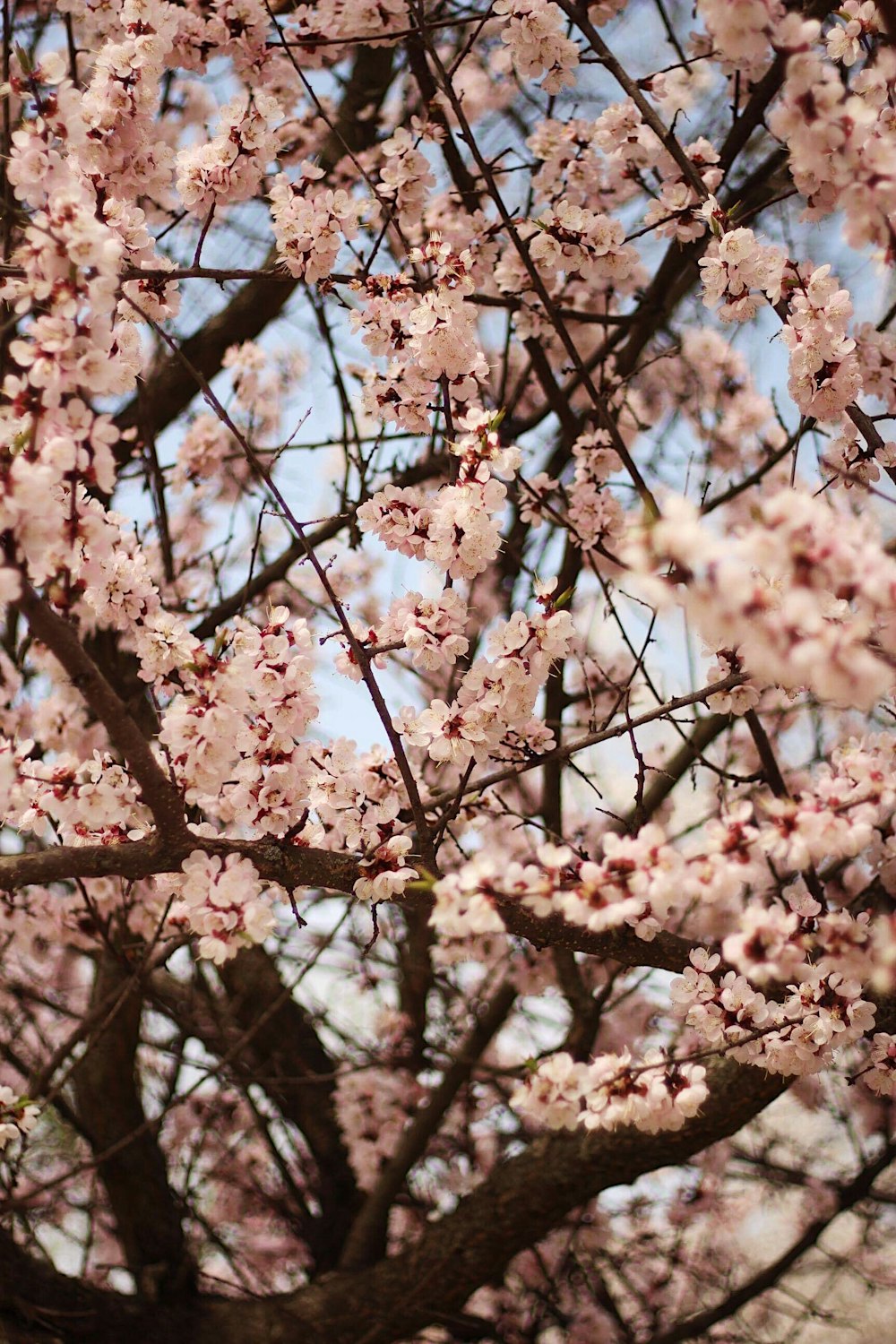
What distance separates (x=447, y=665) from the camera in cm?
307

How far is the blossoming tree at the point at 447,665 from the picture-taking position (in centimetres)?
158

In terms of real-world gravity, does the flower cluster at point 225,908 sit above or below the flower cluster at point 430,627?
below

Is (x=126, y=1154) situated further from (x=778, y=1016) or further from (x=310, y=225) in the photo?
(x=310, y=225)

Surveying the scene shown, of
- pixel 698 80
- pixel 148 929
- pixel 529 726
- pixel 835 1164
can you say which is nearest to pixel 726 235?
pixel 529 726

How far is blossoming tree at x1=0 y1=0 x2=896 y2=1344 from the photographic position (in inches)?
62.1

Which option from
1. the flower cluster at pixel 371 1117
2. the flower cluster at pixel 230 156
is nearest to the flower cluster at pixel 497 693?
the flower cluster at pixel 230 156

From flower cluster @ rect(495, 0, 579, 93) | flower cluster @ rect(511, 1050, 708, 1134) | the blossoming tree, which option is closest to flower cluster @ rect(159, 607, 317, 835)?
the blossoming tree

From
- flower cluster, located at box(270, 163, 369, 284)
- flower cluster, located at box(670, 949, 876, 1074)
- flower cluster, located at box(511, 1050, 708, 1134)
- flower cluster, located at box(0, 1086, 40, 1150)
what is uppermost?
flower cluster, located at box(270, 163, 369, 284)

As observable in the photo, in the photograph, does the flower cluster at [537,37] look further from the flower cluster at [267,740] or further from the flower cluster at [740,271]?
the flower cluster at [267,740]

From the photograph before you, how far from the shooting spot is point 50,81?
1863 mm

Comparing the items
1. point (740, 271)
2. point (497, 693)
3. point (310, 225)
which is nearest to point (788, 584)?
point (497, 693)

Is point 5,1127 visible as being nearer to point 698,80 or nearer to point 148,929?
point 148,929

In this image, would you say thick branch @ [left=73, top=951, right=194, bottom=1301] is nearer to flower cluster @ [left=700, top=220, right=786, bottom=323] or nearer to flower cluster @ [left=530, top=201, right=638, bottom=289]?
flower cluster @ [left=530, top=201, right=638, bottom=289]

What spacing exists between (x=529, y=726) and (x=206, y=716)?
80 cm
